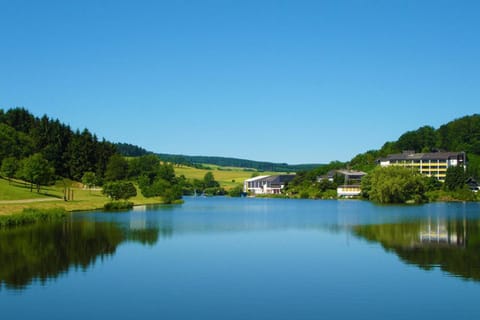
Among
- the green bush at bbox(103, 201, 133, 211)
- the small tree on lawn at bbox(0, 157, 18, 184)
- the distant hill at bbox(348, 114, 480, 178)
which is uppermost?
the distant hill at bbox(348, 114, 480, 178)

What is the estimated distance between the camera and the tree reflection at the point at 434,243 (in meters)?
28.1

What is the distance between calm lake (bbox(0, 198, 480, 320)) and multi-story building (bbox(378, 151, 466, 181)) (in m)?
122

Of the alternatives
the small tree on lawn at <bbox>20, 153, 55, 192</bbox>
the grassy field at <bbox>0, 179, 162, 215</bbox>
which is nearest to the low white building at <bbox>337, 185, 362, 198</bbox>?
the grassy field at <bbox>0, 179, 162, 215</bbox>

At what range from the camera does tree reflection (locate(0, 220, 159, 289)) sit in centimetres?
2575

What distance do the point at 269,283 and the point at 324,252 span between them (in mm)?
10656

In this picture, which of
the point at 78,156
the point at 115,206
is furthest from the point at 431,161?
the point at 115,206

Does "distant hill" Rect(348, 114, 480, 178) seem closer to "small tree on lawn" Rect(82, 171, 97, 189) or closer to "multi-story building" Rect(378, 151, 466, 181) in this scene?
"multi-story building" Rect(378, 151, 466, 181)

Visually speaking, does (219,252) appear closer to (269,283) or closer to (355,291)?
(269,283)

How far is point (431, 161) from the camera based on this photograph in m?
163

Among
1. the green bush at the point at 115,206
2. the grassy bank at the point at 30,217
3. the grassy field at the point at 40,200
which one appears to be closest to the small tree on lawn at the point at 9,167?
the grassy field at the point at 40,200

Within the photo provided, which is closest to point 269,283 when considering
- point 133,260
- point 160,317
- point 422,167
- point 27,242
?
point 160,317

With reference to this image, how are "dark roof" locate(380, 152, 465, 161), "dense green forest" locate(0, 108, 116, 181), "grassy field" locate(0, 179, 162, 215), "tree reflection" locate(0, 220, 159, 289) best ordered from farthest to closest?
1. "dark roof" locate(380, 152, 465, 161)
2. "dense green forest" locate(0, 108, 116, 181)
3. "grassy field" locate(0, 179, 162, 215)
4. "tree reflection" locate(0, 220, 159, 289)

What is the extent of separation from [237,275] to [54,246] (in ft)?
47.0

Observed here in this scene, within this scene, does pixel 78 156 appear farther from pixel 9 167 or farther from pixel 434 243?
pixel 434 243
